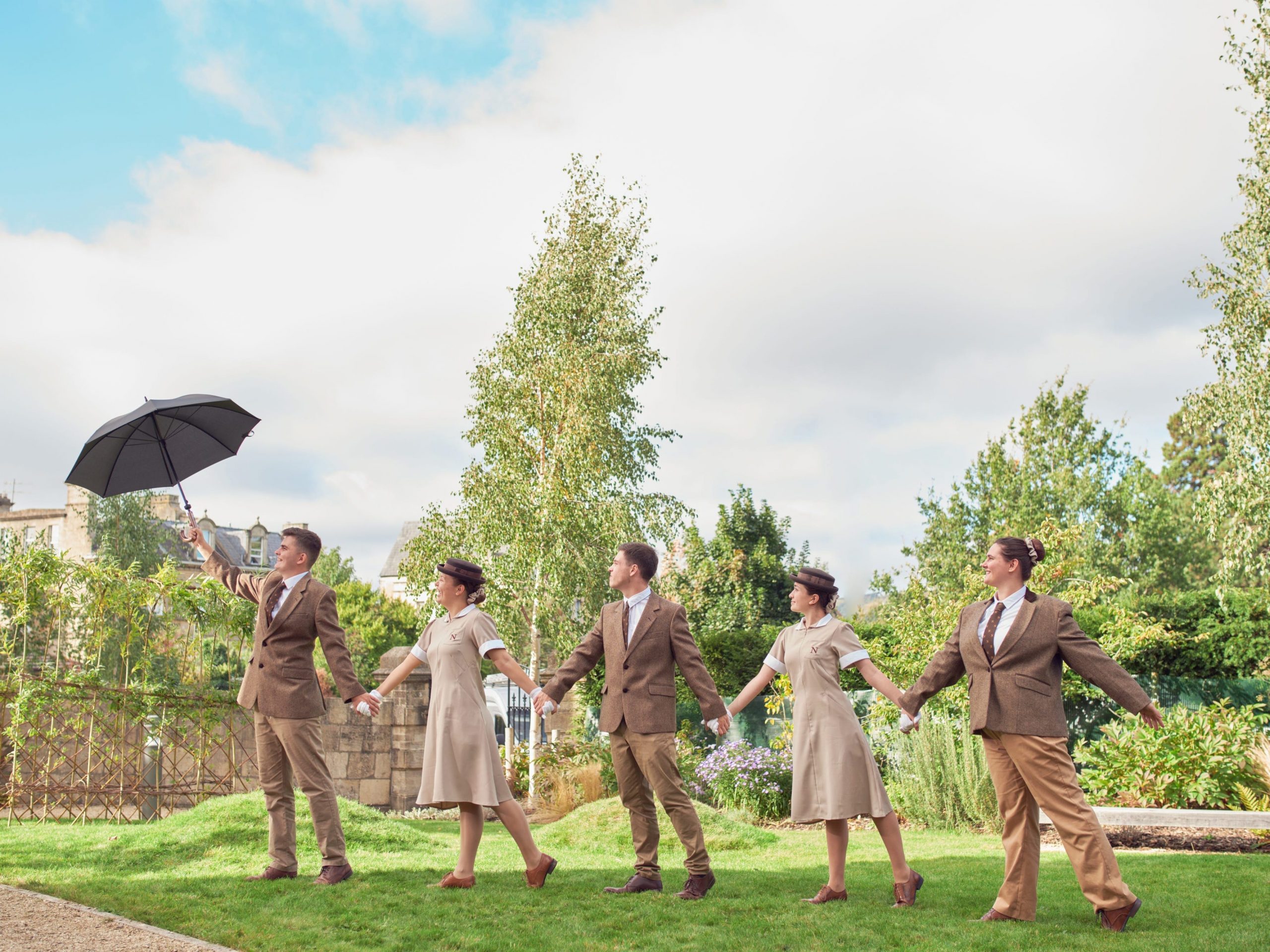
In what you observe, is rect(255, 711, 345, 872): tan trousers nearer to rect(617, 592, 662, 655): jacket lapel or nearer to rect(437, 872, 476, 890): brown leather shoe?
rect(437, 872, 476, 890): brown leather shoe

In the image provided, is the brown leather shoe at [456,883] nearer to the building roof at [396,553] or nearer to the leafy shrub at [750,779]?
the leafy shrub at [750,779]

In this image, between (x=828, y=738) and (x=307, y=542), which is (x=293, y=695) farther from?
(x=828, y=738)

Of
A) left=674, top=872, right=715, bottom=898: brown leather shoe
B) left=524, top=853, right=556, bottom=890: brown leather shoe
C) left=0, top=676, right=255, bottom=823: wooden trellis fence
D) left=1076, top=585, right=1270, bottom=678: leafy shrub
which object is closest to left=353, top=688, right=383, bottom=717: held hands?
left=524, top=853, right=556, bottom=890: brown leather shoe

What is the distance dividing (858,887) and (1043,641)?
2.30 m

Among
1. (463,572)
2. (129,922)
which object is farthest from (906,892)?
(129,922)

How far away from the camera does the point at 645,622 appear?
21.1ft

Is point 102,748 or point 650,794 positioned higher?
point 102,748

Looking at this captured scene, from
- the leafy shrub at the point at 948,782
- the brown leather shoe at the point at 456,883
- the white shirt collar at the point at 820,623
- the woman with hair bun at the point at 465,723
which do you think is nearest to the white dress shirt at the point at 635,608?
the woman with hair bun at the point at 465,723

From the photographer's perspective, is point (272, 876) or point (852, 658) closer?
point (852, 658)

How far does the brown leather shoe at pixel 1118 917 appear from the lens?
531cm

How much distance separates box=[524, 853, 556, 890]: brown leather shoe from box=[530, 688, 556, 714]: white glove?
3.16ft

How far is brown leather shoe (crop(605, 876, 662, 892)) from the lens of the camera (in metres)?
6.35

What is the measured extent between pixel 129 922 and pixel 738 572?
24.6 m

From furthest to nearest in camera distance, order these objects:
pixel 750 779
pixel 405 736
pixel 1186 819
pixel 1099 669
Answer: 1. pixel 405 736
2. pixel 750 779
3. pixel 1186 819
4. pixel 1099 669
